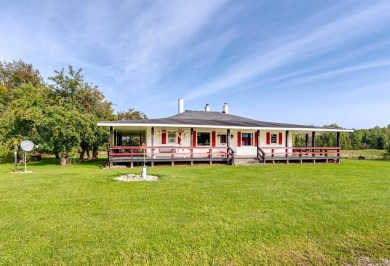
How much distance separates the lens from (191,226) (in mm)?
4031

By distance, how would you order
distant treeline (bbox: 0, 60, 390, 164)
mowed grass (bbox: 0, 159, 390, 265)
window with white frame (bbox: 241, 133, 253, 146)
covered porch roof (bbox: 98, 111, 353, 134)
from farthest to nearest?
window with white frame (bbox: 241, 133, 253, 146) → distant treeline (bbox: 0, 60, 390, 164) → covered porch roof (bbox: 98, 111, 353, 134) → mowed grass (bbox: 0, 159, 390, 265)

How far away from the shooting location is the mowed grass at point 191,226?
3.05 metres

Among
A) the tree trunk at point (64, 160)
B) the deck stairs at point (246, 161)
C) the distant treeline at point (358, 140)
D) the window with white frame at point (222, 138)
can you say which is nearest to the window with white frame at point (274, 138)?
the deck stairs at point (246, 161)

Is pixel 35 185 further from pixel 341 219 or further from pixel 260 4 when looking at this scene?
pixel 260 4

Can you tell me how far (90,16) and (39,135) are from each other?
27.9 feet

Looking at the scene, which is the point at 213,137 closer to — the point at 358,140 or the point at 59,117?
the point at 59,117

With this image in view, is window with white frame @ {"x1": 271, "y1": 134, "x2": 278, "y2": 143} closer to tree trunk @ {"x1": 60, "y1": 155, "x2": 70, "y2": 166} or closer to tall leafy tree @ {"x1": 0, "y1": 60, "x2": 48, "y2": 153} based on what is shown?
tree trunk @ {"x1": 60, "y1": 155, "x2": 70, "y2": 166}

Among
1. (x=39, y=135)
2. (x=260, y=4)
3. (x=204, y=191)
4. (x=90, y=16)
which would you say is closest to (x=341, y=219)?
(x=204, y=191)

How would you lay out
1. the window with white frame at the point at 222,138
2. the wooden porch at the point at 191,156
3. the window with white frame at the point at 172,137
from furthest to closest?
the window with white frame at the point at 222,138, the window with white frame at the point at 172,137, the wooden porch at the point at 191,156

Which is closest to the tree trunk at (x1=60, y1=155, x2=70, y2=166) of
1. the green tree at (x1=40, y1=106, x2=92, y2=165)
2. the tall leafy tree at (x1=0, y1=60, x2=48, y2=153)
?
A: the green tree at (x1=40, y1=106, x2=92, y2=165)

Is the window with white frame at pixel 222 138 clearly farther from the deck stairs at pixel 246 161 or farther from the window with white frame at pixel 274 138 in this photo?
the window with white frame at pixel 274 138

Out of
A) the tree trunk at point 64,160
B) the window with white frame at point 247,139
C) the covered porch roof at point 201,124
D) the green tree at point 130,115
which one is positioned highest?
the green tree at point 130,115

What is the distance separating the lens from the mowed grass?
3.05 metres

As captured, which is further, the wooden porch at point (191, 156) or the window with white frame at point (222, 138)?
the window with white frame at point (222, 138)
